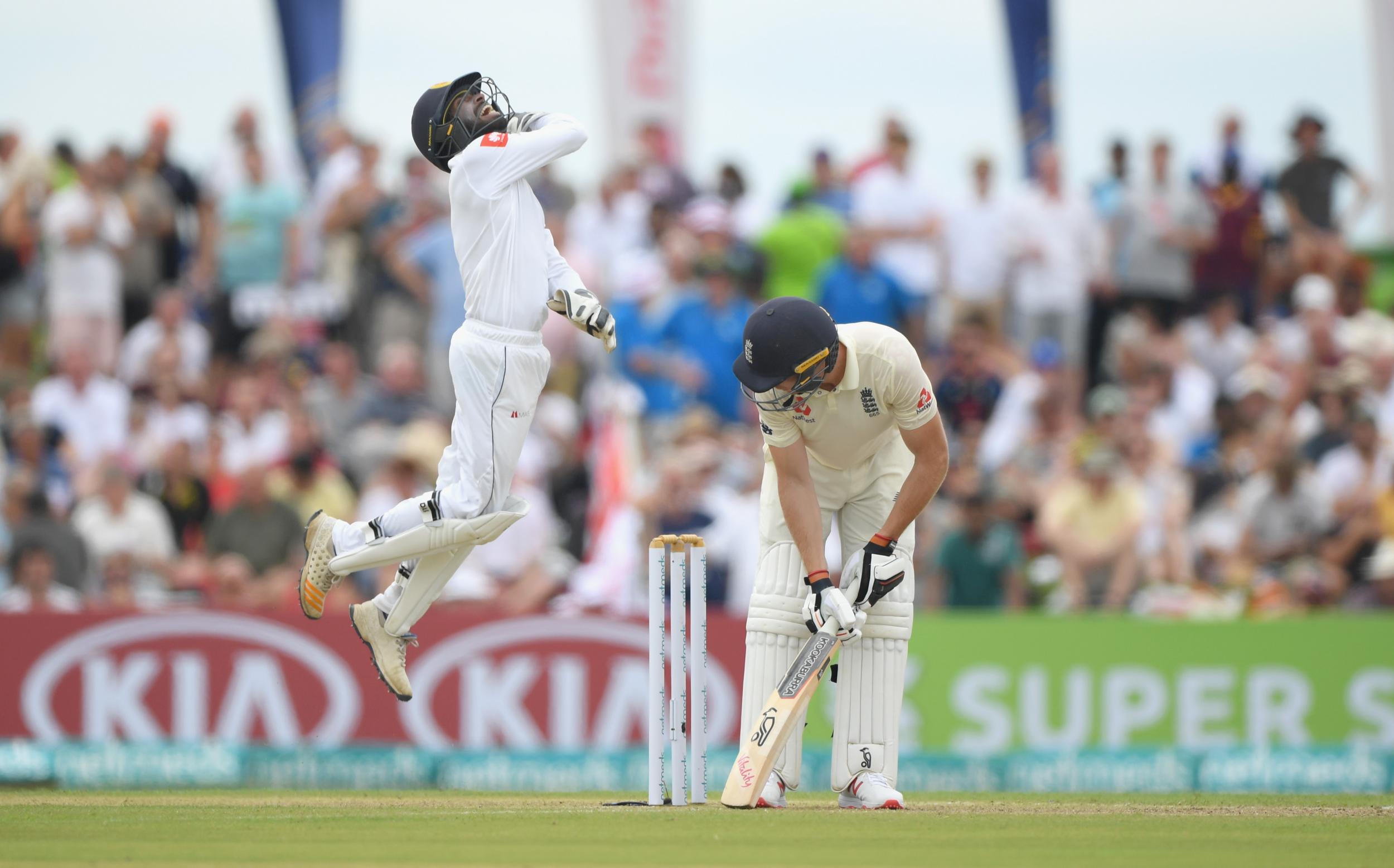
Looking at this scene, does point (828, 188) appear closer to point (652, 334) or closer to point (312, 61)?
point (652, 334)

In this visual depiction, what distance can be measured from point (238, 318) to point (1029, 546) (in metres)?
7.04

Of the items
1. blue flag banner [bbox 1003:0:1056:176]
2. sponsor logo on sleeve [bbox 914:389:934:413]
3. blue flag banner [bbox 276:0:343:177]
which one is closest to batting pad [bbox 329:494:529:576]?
sponsor logo on sleeve [bbox 914:389:934:413]

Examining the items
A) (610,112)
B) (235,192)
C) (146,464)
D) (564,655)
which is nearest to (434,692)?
(564,655)

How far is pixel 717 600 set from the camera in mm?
13930

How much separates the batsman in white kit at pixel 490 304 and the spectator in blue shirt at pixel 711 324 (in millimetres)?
6880

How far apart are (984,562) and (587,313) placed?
607 cm

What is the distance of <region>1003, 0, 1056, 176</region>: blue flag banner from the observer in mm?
19047

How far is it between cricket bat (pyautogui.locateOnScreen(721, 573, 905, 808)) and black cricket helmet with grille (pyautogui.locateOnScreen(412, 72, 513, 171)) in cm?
262

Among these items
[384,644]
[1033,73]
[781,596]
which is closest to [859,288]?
[1033,73]

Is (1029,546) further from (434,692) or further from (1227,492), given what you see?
(434,692)

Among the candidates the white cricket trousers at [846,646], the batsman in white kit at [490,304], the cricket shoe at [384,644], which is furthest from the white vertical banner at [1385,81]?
the cricket shoe at [384,644]

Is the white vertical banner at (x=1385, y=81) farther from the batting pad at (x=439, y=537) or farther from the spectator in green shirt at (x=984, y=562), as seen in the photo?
the batting pad at (x=439, y=537)

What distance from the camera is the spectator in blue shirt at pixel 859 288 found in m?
16.1

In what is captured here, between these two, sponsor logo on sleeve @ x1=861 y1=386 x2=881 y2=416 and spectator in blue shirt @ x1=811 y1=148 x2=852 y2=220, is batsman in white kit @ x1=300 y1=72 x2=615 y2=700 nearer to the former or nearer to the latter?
sponsor logo on sleeve @ x1=861 y1=386 x2=881 y2=416
